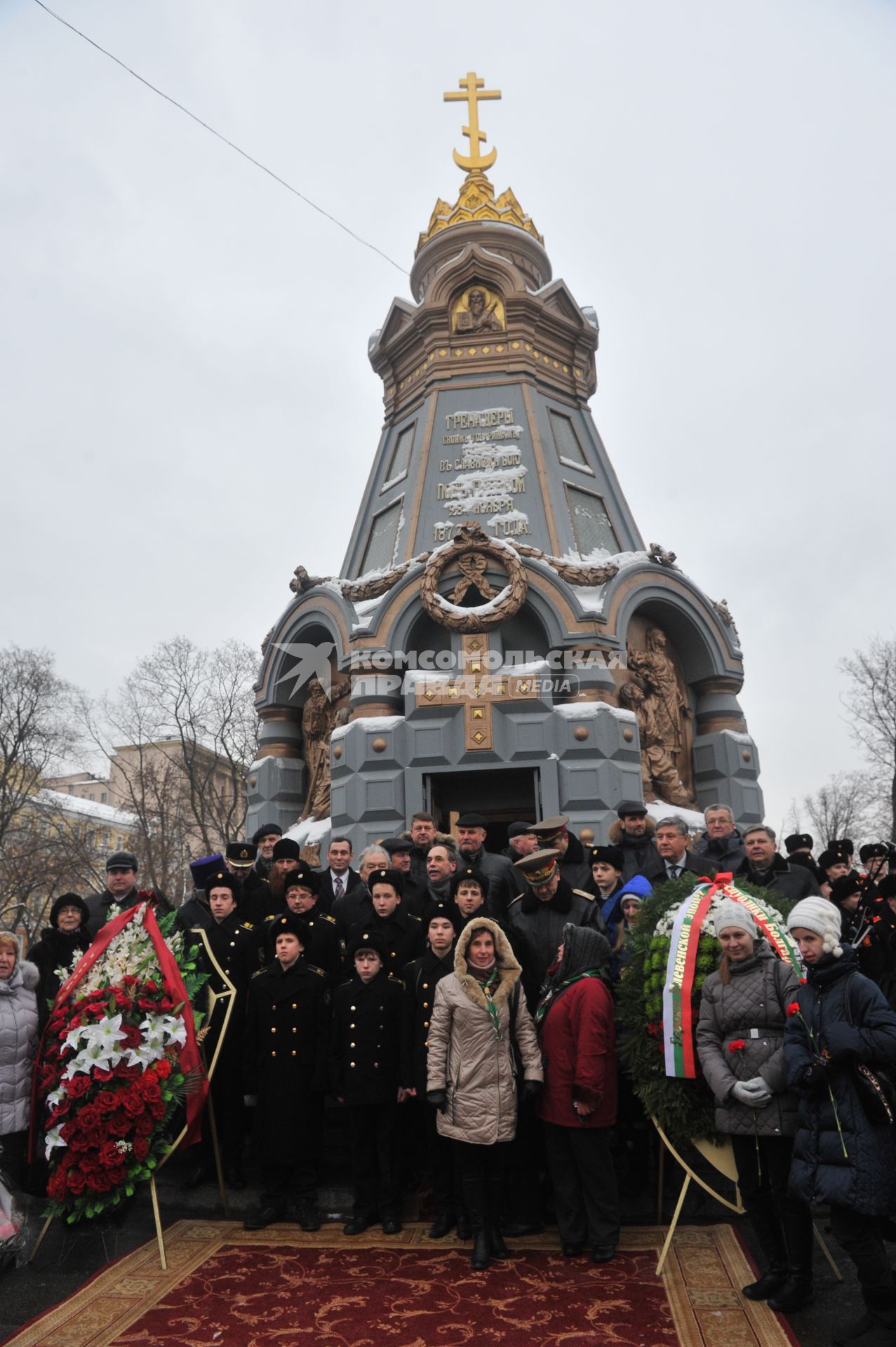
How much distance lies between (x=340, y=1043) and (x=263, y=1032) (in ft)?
1.57

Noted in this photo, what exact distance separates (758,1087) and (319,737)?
10.5 meters

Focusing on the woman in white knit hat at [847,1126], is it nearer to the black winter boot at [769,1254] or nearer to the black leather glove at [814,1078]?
the black leather glove at [814,1078]

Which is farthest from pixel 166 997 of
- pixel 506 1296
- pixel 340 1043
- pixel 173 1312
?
pixel 506 1296

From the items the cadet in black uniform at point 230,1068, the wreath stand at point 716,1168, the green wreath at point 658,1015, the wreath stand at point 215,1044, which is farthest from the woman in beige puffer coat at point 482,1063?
the cadet in black uniform at point 230,1068

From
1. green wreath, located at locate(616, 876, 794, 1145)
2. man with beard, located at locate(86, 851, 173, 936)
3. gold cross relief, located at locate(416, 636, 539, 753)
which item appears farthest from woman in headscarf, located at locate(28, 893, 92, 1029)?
gold cross relief, located at locate(416, 636, 539, 753)

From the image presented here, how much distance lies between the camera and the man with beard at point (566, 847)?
664 centimetres

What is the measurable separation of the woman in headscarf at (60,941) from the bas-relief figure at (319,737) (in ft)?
22.5

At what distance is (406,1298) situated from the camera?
4.49 m

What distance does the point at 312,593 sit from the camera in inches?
554

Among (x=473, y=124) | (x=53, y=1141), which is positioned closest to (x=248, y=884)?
(x=53, y=1141)

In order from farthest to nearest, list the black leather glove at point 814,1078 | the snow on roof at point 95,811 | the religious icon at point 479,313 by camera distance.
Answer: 1. the snow on roof at point 95,811
2. the religious icon at point 479,313
3. the black leather glove at point 814,1078

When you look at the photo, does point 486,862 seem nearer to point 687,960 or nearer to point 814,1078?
point 687,960

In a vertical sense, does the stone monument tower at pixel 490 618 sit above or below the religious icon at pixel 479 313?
below

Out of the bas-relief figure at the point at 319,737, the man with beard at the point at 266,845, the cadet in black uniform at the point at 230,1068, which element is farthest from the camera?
the bas-relief figure at the point at 319,737
